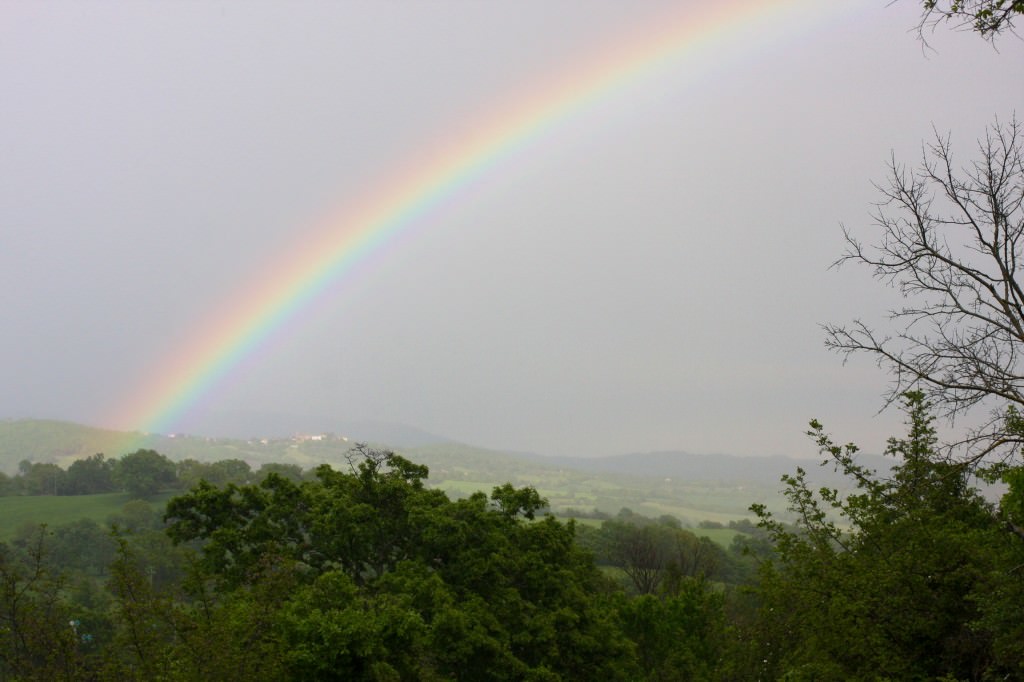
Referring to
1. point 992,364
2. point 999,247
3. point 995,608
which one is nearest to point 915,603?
point 995,608

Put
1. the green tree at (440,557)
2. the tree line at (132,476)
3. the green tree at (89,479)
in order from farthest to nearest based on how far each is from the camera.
Result: the green tree at (89,479) → the tree line at (132,476) → the green tree at (440,557)

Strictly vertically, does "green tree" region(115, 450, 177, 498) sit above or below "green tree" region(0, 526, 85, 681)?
below

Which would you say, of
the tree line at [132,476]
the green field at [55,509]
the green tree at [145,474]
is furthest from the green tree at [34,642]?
the green tree at [145,474]

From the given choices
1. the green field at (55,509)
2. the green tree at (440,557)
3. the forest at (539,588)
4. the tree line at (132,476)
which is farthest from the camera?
the tree line at (132,476)

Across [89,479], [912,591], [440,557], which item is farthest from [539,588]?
[89,479]

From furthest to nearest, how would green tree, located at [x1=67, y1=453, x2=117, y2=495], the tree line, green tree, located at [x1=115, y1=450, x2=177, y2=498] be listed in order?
green tree, located at [x1=67, y1=453, x2=117, y2=495] → the tree line → green tree, located at [x1=115, y1=450, x2=177, y2=498]

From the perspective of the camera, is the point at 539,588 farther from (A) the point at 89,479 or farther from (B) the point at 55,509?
(A) the point at 89,479

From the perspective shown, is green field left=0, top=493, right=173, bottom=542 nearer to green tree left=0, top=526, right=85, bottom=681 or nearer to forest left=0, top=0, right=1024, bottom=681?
forest left=0, top=0, right=1024, bottom=681

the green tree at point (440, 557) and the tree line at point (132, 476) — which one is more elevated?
the green tree at point (440, 557)

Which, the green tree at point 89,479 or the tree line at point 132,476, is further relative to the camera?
the green tree at point 89,479

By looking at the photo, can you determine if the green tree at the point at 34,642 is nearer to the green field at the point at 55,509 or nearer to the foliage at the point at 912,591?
the foliage at the point at 912,591

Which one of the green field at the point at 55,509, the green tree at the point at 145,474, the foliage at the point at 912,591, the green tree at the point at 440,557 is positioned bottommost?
the green field at the point at 55,509

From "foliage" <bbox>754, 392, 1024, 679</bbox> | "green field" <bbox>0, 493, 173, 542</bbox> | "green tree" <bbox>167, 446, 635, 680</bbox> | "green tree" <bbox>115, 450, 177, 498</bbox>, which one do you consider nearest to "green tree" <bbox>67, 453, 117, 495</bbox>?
"green field" <bbox>0, 493, 173, 542</bbox>

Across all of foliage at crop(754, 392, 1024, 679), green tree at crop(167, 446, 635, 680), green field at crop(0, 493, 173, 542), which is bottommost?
green field at crop(0, 493, 173, 542)
